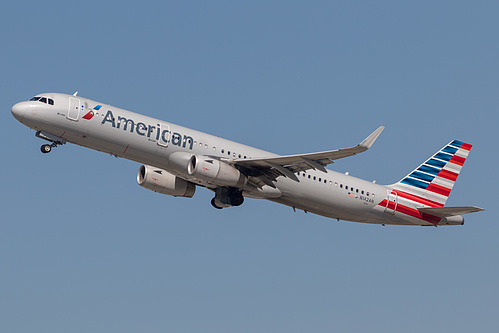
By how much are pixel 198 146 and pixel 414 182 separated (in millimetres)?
16748

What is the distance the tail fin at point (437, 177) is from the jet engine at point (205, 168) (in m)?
13.4

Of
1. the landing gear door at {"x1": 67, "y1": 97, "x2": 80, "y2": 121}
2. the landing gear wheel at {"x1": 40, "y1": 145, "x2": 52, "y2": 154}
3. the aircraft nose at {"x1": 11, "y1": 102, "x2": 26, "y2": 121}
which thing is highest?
the landing gear door at {"x1": 67, "y1": 97, "x2": 80, "y2": 121}

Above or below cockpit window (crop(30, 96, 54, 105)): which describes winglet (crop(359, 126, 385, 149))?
below

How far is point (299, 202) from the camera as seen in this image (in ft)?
156

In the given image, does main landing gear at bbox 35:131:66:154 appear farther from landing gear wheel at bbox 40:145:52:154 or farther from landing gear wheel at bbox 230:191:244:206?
landing gear wheel at bbox 230:191:244:206

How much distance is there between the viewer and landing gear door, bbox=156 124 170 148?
1731 inches

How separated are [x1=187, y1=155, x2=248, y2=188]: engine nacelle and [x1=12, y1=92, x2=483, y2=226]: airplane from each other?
0.19 feet

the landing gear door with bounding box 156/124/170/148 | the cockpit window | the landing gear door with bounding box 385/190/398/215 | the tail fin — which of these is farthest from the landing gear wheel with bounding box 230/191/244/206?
the cockpit window

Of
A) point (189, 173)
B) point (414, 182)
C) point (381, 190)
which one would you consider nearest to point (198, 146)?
point (189, 173)

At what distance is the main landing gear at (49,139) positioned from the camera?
43.0 meters

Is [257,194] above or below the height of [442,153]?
below

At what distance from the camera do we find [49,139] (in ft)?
141

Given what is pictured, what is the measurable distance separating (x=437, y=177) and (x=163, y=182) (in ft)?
63.7

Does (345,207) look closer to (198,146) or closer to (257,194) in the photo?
(257,194)
